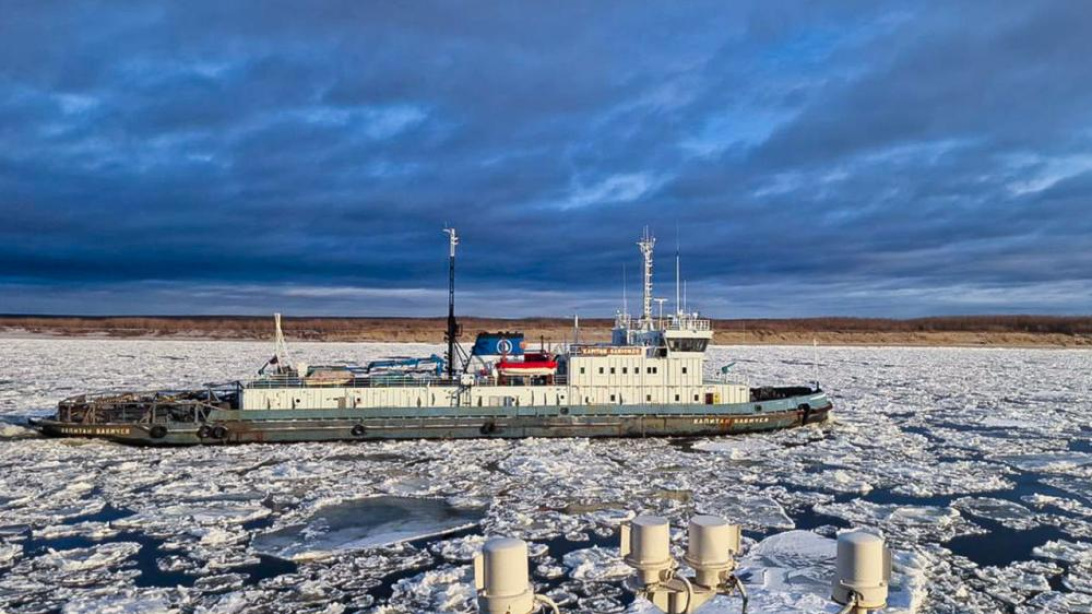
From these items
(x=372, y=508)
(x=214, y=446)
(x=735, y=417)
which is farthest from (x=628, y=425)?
(x=214, y=446)

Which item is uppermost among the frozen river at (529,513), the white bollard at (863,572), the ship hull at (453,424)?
the white bollard at (863,572)

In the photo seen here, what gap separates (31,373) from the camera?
45625mm

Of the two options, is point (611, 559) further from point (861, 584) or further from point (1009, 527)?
point (1009, 527)

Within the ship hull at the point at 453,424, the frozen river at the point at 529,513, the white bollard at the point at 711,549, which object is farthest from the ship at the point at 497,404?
the white bollard at the point at 711,549

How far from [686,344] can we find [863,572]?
2154cm

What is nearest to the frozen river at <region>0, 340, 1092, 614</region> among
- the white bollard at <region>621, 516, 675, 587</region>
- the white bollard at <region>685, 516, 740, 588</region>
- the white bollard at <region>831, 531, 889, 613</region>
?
the white bollard at <region>685, 516, 740, 588</region>

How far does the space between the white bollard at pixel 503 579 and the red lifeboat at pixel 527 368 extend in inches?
831

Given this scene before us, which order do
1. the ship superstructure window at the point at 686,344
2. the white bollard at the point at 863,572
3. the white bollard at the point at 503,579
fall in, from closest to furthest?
the white bollard at the point at 503,579, the white bollard at the point at 863,572, the ship superstructure window at the point at 686,344

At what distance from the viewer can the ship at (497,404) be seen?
78.9 feet

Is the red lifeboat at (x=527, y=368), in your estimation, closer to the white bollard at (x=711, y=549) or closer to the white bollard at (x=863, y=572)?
the white bollard at (x=711, y=549)

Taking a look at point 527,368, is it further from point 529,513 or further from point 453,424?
point 529,513

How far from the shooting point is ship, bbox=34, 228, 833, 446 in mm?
24047

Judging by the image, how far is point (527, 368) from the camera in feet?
87.0

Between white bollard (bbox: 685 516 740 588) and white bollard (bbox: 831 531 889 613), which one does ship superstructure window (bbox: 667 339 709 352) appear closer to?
white bollard (bbox: 685 516 740 588)
